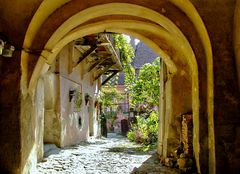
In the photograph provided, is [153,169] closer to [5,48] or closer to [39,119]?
[39,119]

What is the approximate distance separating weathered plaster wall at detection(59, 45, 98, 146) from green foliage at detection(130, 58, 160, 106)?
3.49 meters

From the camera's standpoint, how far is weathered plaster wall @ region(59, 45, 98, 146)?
942 cm

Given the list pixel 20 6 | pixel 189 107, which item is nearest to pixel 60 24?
pixel 20 6

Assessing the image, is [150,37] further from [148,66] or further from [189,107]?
[148,66]

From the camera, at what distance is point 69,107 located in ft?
33.4

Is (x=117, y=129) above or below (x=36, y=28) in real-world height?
below

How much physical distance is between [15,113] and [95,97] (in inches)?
435

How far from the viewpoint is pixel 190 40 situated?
523 cm

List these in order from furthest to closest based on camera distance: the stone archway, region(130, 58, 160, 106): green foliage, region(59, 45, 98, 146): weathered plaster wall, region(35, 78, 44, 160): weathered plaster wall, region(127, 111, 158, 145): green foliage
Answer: region(130, 58, 160, 106): green foliage < region(127, 111, 158, 145): green foliage < region(59, 45, 98, 146): weathered plaster wall < region(35, 78, 44, 160): weathered plaster wall < the stone archway

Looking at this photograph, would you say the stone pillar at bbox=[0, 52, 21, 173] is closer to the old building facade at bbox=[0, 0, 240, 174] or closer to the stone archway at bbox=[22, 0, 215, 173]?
the old building facade at bbox=[0, 0, 240, 174]

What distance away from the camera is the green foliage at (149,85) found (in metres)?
15.0

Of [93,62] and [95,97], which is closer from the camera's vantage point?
[93,62]

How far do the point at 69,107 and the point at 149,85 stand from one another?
5.84m

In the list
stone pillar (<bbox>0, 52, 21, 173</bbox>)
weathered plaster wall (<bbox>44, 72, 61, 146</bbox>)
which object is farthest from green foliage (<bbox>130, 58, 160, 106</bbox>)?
stone pillar (<bbox>0, 52, 21, 173</bbox>)
